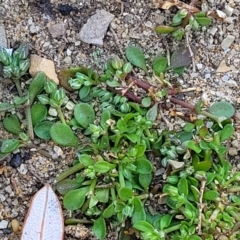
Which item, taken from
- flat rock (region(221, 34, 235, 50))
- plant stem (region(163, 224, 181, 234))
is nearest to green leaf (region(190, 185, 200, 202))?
plant stem (region(163, 224, 181, 234))

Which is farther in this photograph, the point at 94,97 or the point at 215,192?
the point at 94,97

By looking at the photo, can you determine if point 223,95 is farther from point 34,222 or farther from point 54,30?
point 34,222

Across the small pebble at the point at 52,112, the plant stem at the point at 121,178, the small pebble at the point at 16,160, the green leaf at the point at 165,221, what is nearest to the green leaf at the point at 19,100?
the small pebble at the point at 52,112

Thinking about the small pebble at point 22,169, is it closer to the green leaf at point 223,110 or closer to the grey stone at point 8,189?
the grey stone at point 8,189

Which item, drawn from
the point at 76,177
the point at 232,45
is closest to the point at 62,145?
the point at 76,177

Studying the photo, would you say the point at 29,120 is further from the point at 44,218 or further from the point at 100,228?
the point at 100,228

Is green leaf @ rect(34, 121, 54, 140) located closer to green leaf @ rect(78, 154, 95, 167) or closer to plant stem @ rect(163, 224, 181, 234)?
green leaf @ rect(78, 154, 95, 167)

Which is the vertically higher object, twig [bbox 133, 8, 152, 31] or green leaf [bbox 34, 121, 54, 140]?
twig [bbox 133, 8, 152, 31]

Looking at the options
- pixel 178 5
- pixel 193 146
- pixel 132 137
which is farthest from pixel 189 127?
pixel 178 5
